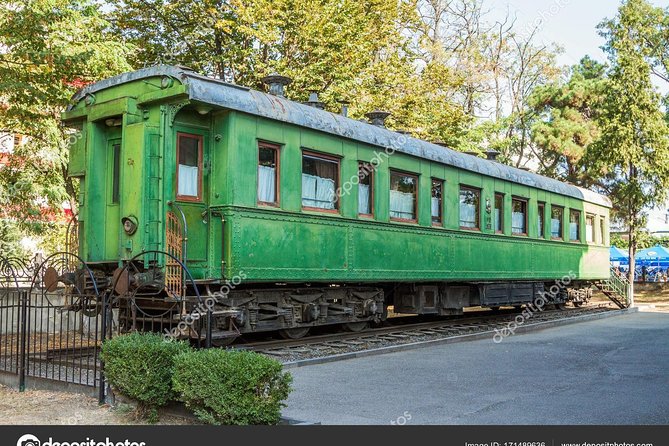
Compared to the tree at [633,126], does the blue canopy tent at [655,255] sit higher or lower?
lower

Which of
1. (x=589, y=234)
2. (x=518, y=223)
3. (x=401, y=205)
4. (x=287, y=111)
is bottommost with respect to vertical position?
(x=589, y=234)

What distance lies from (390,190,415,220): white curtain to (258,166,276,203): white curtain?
329 centimetres

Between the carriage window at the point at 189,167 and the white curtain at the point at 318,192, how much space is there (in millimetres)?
1869

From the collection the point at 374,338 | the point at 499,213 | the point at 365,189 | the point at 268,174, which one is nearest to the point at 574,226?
the point at 499,213

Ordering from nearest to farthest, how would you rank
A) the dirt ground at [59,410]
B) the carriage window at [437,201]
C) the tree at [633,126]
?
the dirt ground at [59,410]
the carriage window at [437,201]
the tree at [633,126]

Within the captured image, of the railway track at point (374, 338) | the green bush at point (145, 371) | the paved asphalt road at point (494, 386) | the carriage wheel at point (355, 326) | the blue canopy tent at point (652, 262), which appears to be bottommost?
the paved asphalt road at point (494, 386)

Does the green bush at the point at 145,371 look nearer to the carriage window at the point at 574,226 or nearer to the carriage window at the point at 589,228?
the carriage window at the point at 574,226

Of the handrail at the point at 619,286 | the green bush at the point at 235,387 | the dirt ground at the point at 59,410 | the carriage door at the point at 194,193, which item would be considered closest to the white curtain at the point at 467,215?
the carriage door at the point at 194,193

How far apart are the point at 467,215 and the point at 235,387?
11130 mm

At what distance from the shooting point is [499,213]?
57.8 ft

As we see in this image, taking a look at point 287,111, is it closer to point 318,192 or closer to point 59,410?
point 318,192

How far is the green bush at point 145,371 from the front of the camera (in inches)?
257

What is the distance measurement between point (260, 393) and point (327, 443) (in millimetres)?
745

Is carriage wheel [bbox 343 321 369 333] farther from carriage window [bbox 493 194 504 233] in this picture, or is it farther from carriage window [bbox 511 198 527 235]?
carriage window [bbox 511 198 527 235]
